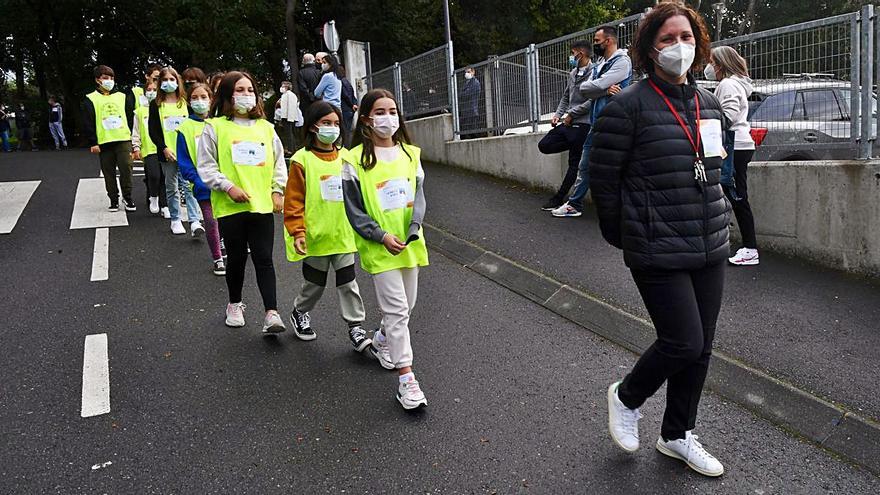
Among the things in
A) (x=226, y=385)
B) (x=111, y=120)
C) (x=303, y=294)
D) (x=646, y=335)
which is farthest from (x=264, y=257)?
(x=111, y=120)

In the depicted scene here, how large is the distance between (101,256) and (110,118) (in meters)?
2.45

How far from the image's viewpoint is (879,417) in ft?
12.9

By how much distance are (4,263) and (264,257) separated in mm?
3914

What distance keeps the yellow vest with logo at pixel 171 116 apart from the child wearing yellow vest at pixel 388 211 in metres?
4.68

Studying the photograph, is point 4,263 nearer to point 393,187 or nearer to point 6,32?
point 393,187

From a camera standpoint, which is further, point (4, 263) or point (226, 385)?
point (4, 263)

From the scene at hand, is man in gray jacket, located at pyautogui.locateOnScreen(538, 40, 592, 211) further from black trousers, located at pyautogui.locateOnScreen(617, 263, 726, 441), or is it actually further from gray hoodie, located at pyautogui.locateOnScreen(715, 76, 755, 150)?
black trousers, located at pyautogui.locateOnScreen(617, 263, 726, 441)

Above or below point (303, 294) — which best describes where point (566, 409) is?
below

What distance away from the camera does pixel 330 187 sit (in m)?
4.88

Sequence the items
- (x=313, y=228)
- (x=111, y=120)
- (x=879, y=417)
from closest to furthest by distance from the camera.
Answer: (x=879, y=417) < (x=313, y=228) < (x=111, y=120)

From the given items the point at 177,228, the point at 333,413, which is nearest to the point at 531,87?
the point at 177,228

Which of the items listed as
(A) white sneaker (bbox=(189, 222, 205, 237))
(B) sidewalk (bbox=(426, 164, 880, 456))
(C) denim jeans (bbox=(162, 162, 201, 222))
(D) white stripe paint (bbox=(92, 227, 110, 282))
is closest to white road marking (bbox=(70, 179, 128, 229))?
(D) white stripe paint (bbox=(92, 227, 110, 282))

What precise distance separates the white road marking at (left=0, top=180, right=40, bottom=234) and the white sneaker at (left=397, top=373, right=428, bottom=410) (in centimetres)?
703

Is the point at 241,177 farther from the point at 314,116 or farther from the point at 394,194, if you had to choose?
the point at 394,194
